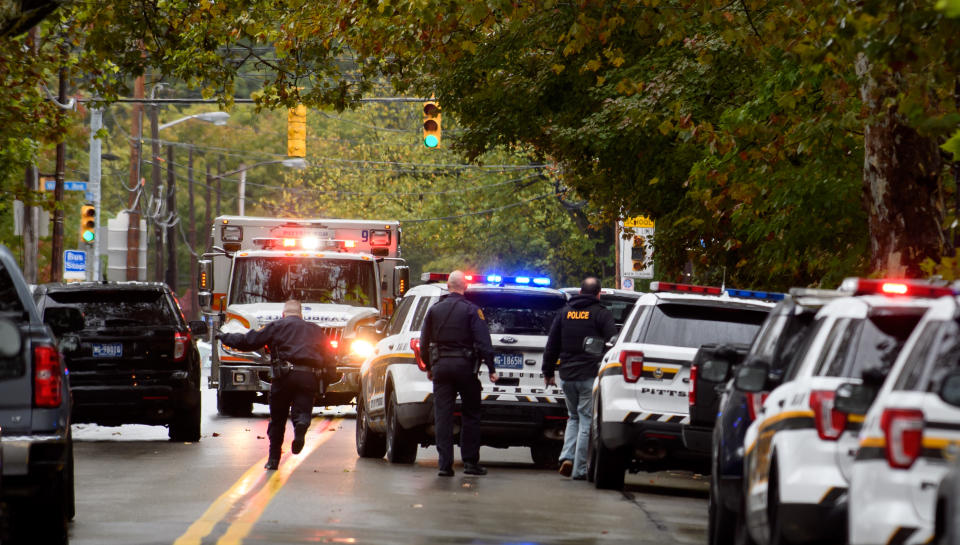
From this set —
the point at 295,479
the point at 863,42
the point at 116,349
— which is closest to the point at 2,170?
the point at 116,349

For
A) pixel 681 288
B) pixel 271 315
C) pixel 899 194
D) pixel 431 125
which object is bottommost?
pixel 271 315

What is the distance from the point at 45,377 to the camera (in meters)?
10.7

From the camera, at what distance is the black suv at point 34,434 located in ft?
34.6

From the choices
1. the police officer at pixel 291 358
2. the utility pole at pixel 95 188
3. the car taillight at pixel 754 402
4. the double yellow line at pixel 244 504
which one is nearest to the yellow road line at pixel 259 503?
the double yellow line at pixel 244 504

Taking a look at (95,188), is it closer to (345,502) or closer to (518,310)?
(518,310)

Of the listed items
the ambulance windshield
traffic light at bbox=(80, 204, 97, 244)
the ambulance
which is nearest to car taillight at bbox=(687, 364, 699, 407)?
the ambulance

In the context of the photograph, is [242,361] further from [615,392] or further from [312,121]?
[312,121]

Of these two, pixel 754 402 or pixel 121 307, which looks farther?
pixel 121 307

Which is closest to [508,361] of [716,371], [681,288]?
[681,288]

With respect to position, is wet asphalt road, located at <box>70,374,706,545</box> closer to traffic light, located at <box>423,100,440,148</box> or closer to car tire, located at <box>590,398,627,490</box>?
car tire, located at <box>590,398,627,490</box>

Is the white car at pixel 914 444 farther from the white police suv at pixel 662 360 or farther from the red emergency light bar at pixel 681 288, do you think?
the red emergency light bar at pixel 681 288

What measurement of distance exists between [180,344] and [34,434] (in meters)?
9.83

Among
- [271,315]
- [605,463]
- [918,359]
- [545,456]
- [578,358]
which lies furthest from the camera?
[271,315]

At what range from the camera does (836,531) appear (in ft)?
26.0
